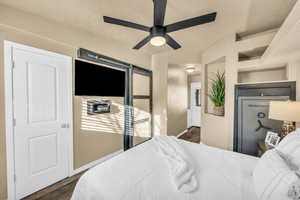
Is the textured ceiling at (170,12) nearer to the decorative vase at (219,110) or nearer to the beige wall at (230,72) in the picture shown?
the beige wall at (230,72)

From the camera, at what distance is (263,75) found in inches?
99.1

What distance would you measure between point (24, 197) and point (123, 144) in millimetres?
1775

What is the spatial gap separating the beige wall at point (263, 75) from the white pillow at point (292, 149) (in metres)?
1.57

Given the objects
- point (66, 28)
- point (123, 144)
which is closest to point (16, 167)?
point (123, 144)

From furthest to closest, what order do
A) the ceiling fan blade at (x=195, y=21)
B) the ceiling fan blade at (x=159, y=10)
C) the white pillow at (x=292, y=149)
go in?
1. the ceiling fan blade at (x=195, y=21)
2. the ceiling fan blade at (x=159, y=10)
3. the white pillow at (x=292, y=149)

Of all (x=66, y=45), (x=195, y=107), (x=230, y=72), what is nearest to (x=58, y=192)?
(x=66, y=45)

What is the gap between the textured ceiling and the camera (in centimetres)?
172

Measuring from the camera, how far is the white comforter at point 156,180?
0.93m

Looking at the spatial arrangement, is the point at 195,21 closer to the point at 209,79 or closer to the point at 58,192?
the point at 209,79

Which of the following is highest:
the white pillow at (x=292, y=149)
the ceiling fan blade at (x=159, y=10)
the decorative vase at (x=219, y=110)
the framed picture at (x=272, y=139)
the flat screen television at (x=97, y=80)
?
the ceiling fan blade at (x=159, y=10)

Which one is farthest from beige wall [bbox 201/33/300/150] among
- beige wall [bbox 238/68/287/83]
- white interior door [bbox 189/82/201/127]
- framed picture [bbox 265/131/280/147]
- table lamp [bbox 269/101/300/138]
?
white interior door [bbox 189/82/201/127]

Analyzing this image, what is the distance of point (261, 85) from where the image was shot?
7.42 ft

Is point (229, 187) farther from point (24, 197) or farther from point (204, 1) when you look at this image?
point (24, 197)

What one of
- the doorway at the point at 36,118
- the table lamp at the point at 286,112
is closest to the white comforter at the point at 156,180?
the table lamp at the point at 286,112
